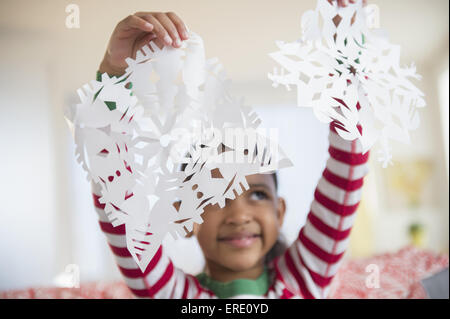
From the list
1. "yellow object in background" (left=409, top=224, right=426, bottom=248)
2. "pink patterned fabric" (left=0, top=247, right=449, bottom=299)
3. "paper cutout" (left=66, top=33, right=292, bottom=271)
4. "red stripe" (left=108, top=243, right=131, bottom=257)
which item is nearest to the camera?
"paper cutout" (left=66, top=33, right=292, bottom=271)

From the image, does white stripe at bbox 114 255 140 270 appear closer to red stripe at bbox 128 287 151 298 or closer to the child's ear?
red stripe at bbox 128 287 151 298

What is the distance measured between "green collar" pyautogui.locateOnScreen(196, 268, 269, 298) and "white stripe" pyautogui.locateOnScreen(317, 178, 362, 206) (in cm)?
13

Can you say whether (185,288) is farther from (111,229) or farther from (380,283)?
(380,283)

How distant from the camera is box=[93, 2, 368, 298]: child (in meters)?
0.42

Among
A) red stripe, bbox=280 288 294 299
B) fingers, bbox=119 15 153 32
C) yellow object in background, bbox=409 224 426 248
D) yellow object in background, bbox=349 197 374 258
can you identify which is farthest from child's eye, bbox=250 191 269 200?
yellow object in background, bbox=409 224 426 248

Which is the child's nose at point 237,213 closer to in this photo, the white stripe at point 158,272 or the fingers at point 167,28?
the white stripe at point 158,272

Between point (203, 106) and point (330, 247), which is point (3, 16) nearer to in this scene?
point (203, 106)

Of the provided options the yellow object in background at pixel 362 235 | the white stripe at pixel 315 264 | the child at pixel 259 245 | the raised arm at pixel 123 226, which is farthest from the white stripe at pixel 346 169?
the yellow object in background at pixel 362 235

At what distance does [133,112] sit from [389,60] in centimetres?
22

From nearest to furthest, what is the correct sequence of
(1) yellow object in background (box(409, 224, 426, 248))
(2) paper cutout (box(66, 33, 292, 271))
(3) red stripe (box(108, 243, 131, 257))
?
1. (2) paper cutout (box(66, 33, 292, 271))
2. (3) red stripe (box(108, 243, 131, 257))
3. (1) yellow object in background (box(409, 224, 426, 248))

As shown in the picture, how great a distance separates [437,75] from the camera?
25.4 inches

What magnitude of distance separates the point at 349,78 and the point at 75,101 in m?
0.23

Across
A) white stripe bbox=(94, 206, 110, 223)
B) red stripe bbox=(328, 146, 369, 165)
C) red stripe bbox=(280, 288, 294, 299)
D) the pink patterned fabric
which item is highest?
red stripe bbox=(328, 146, 369, 165)
